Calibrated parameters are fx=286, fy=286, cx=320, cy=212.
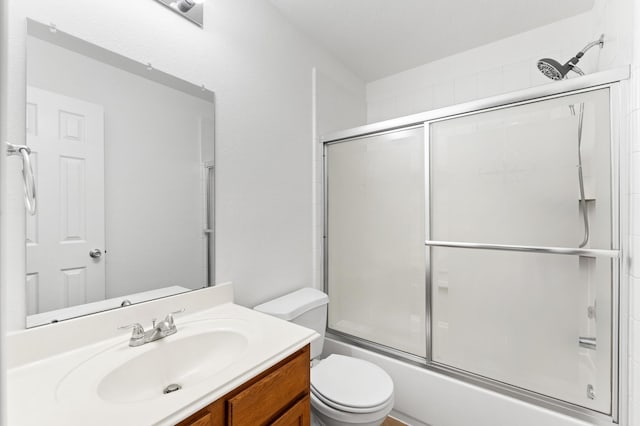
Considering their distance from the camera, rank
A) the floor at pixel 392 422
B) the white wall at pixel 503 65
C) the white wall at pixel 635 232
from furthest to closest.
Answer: the floor at pixel 392 422 → the white wall at pixel 503 65 → the white wall at pixel 635 232

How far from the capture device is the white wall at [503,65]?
51.8 inches

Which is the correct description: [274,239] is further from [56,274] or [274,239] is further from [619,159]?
[619,159]

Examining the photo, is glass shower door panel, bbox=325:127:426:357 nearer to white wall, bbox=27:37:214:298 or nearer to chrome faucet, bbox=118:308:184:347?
white wall, bbox=27:37:214:298

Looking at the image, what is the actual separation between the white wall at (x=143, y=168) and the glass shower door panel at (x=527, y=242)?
1.23 metres

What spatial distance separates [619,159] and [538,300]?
2.18 feet

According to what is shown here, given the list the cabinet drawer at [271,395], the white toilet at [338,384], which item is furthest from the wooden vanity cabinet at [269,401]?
the white toilet at [338,384]

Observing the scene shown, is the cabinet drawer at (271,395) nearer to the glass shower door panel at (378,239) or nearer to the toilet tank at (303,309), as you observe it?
the toilet tank at (303,309)

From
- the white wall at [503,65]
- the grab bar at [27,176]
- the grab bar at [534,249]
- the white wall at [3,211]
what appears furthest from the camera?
the white wall at [503,65]

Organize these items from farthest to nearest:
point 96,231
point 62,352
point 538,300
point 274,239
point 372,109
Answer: point 372,109, point 274,239, point 538,300, point 96,231, point 62,352

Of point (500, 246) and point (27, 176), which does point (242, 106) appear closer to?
point (27, 176)

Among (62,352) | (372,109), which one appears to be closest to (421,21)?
(372,109)

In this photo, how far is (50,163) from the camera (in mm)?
879

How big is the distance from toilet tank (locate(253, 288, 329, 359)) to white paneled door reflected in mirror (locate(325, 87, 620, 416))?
0.34m

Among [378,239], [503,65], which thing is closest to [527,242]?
[378,239]
